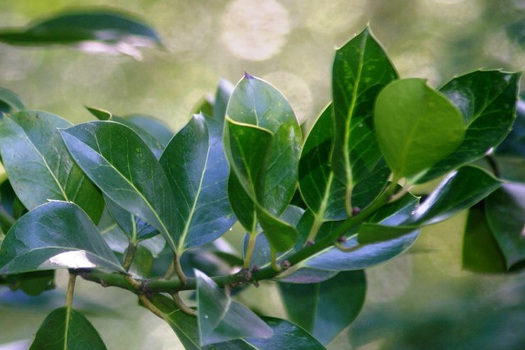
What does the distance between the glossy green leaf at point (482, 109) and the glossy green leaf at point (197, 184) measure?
7.4 inches

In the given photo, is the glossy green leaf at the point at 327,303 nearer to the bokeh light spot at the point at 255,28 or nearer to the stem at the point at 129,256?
the stem at the point at 129,256

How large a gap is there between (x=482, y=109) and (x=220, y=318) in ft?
0.65

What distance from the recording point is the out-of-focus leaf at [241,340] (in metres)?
0.51

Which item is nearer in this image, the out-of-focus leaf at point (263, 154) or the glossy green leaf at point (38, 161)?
the out-of-focus leaf at point (263, 154)

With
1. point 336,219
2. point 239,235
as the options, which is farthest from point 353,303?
point 239,235

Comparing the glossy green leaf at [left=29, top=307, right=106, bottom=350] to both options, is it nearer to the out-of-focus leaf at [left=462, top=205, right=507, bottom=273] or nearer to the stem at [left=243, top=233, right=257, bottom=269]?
the stem at [left=243, top=233, right=257, bottom=269]

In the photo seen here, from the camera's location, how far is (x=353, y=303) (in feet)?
2.35

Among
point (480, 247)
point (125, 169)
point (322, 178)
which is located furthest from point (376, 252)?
point (480, 247)

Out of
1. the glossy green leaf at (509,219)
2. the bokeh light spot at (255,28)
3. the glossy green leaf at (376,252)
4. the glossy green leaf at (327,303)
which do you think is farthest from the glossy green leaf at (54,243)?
the bokeh light spot at (255,28)

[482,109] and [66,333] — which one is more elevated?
[482,109]

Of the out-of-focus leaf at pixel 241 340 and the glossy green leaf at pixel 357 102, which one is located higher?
the glossy green leaf at pixel 357 102

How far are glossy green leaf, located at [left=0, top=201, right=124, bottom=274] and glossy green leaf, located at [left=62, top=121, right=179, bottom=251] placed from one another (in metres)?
0.03

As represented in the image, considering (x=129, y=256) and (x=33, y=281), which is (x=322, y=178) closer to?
(x=129, y=256)

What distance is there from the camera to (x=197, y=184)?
1.86ft
